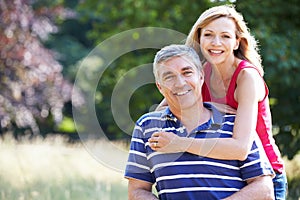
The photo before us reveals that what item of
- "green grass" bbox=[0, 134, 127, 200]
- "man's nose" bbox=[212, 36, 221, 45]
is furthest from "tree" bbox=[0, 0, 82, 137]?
"man's nose" bbox=[212, 36, 221, 45]

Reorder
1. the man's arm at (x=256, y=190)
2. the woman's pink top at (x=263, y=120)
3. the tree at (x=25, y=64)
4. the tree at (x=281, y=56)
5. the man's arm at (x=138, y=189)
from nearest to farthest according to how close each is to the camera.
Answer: the man's arm at (x=256, y=190) → the man's arm at (x=138, y=189) → the woman's pink top at (x=263, y=120) → the tree at (x=281, y=56) → the tree at (x=25, y=64)

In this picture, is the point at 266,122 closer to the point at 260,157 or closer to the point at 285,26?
the point at 260,157

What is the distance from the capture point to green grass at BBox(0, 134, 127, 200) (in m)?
5.46

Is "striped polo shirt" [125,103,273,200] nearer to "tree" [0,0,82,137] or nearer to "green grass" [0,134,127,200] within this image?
"green grass" [0,134,127,200]

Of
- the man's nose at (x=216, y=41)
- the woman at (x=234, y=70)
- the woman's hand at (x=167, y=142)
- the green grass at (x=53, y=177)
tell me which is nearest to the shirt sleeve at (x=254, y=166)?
the woman at (x=234, y=70)

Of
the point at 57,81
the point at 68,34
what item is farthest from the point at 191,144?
the point at 68,34

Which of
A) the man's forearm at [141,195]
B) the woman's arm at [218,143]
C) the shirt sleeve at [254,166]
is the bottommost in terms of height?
the man's forearm at [141,195]

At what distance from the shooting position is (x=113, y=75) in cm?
1392

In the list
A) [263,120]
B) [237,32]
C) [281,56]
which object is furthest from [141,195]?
[281,56]

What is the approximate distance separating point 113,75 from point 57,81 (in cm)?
230

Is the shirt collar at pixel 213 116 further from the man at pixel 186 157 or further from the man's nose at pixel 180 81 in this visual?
the man's nose at pixel 180 81

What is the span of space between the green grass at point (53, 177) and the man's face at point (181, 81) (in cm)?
239

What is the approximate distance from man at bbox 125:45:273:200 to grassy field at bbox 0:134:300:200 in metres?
2.29

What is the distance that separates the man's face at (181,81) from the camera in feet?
9.25
